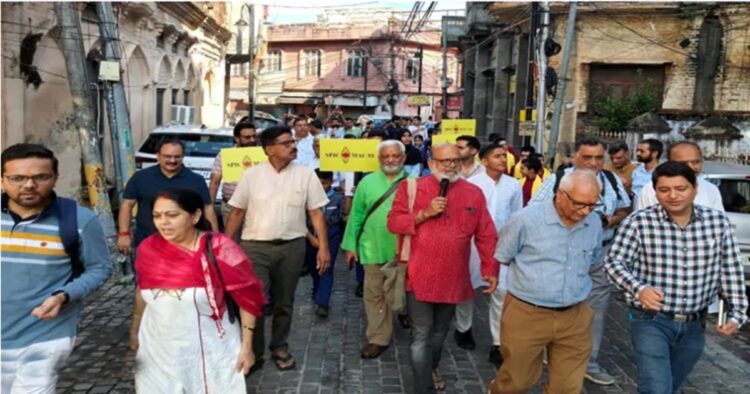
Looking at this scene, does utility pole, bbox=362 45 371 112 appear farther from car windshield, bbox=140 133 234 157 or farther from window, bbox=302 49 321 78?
car windshield, bbox=140 133 234 157

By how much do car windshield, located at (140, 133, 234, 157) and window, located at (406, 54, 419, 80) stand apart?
41.4 metres

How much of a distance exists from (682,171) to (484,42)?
27490mm

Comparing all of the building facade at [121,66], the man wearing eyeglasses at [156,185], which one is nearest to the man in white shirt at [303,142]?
the building facade at [121,66]

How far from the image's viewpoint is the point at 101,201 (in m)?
8.76

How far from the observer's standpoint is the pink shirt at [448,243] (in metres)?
4.81

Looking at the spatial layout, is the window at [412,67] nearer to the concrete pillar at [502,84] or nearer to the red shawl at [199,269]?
the concrete pillar at [502,84]

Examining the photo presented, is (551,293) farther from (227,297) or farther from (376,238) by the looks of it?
(376,238)

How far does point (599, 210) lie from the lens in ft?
18.0

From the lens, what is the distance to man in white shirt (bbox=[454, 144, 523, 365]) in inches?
239

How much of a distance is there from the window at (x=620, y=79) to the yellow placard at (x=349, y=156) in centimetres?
1524

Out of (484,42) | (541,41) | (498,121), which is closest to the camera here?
(541,41)

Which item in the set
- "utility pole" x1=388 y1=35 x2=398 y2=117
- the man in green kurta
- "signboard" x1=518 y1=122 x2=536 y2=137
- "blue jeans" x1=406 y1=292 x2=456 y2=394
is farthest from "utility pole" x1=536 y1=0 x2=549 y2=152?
"utility pole" x1=388 y1=35 x2=398 y2=117

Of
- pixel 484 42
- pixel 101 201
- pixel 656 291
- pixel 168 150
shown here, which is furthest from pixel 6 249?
pixel 484 42

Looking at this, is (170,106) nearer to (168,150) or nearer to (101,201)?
(101,201)
